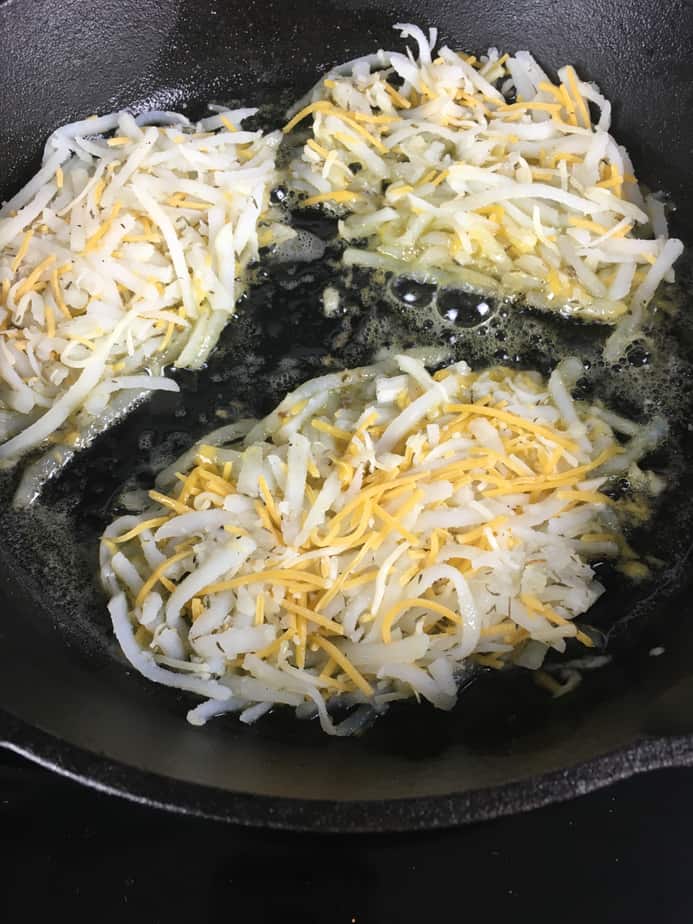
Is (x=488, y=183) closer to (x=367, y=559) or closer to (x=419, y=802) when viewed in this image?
(x=367, y=559)

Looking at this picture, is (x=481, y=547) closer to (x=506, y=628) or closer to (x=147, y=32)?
(x=506, y=628)

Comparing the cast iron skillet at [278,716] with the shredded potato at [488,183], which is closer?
the cast iron skillet at [278,716]

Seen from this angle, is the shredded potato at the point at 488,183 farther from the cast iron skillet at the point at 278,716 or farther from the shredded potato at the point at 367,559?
the shredded potato at the point at 367,559

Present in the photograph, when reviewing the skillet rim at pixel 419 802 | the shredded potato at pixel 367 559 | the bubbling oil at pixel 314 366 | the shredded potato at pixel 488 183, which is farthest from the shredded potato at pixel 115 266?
the skillet rim at pixel 419 802

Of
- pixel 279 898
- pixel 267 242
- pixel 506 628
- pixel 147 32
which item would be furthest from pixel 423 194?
pixel 279 898

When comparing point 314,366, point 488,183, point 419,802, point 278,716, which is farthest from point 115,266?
point 419,802

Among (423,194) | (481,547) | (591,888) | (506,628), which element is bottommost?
(591,888)
